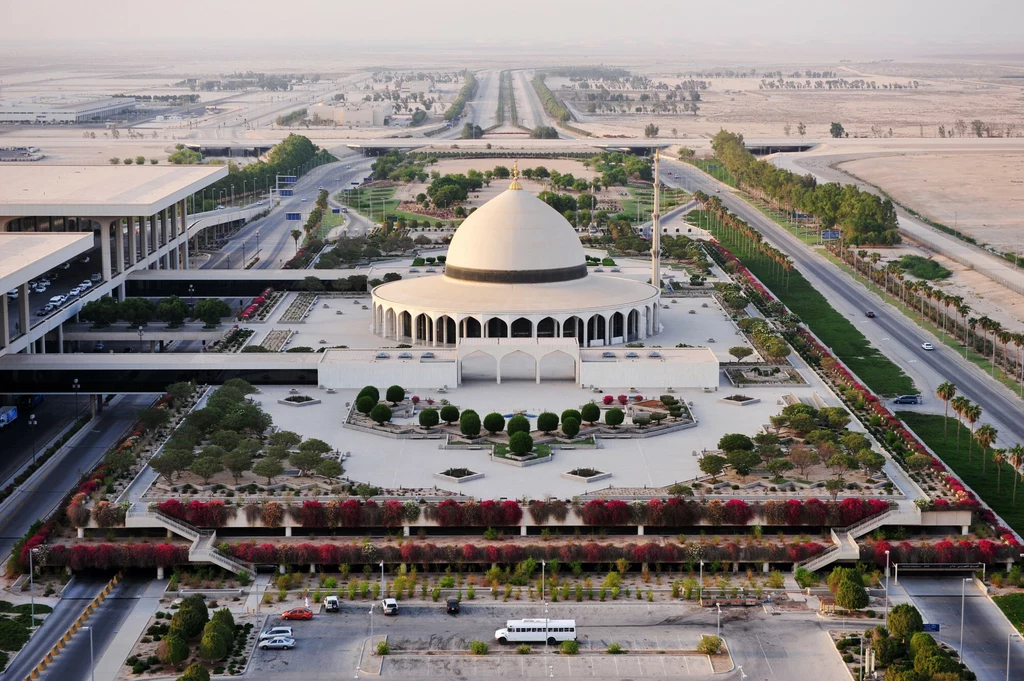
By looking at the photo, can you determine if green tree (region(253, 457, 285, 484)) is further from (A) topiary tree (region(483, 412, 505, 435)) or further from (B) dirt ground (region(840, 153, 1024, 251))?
(B) dirt ground (region(840, 153, 1024, 251))

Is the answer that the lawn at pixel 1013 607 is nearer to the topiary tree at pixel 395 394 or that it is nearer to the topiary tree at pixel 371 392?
the topiary tree at pixel 395 394

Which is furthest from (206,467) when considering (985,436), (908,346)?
(908,346)

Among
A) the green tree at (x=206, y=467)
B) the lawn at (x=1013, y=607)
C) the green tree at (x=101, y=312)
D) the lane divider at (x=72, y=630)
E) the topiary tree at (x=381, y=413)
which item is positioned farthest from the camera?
the green tree at (x=101, y=312)

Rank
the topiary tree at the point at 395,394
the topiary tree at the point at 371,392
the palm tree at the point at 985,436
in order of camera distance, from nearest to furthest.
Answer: the palm tree at the point at 985,436, the topiary tree at the point at 371,392, the topiary tree at the point at 395,394

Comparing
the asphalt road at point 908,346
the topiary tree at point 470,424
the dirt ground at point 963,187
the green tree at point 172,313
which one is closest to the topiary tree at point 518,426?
the topiary tree at point 470,424

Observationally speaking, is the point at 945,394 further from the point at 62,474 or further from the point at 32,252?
the point at 32,252
